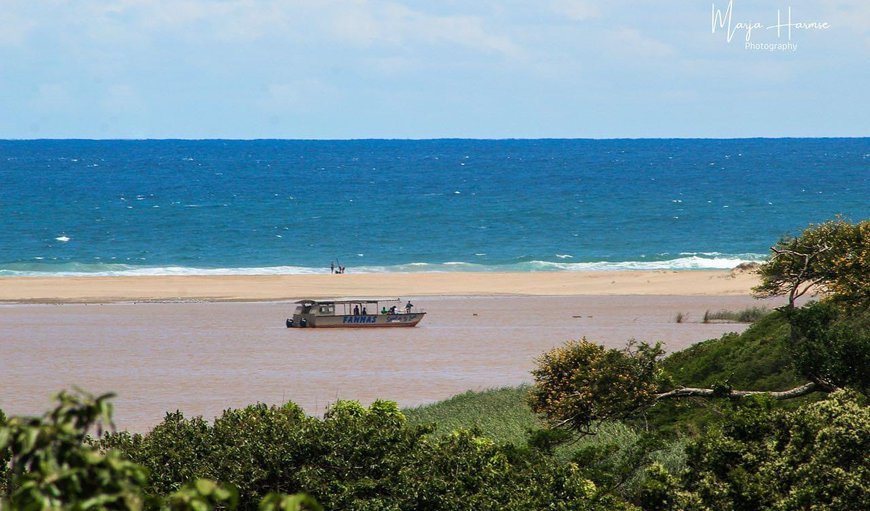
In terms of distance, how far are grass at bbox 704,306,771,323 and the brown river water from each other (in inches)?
28.6

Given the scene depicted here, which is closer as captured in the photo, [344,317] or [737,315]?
[737,315]

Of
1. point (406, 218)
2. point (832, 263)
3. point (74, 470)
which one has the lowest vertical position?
point (406, 218)

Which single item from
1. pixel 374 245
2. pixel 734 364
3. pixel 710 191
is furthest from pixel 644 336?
pixel 710 191

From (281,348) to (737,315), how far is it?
19394mm

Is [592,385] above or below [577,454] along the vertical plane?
above

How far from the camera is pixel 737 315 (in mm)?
49812

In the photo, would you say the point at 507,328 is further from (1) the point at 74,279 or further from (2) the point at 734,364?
(1) the point at 74,279

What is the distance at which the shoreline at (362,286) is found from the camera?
61656 mm

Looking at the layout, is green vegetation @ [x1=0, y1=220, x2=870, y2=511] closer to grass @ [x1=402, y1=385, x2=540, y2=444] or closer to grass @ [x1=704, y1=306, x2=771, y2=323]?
grass @ [x1=402, y1=385, x2=540, y2=444]

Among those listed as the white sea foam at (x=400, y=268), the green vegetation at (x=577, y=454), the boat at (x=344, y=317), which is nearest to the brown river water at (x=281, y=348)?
the boat at (x=344, y=317)

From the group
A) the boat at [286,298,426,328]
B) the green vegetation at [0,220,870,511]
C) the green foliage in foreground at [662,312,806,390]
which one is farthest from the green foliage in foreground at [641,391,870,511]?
the boat at [286,298,426,328]

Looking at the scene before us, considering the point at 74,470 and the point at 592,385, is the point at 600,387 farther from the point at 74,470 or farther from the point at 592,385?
the point at 74,470

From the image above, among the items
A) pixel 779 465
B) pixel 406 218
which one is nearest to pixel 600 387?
pixel 779 465

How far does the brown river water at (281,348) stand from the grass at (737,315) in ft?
2.38
